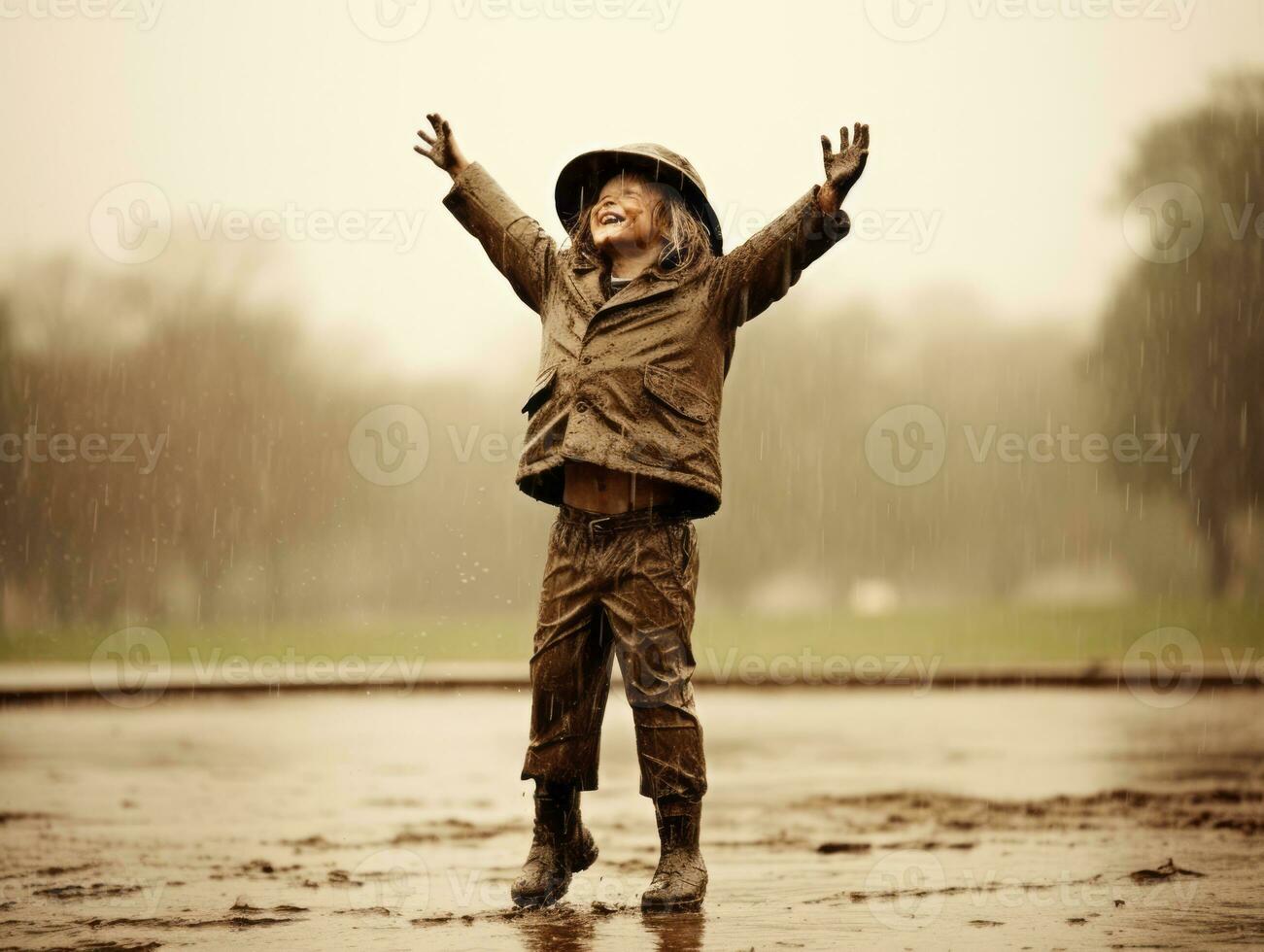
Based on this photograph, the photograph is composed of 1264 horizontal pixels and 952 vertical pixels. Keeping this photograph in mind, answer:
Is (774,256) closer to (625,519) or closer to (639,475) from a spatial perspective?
(639,475)

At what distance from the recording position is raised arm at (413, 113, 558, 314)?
4453 millimetres

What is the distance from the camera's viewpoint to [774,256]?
4160 mm

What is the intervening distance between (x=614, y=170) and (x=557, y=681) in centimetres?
144

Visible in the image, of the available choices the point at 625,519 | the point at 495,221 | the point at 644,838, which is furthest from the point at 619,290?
the point at 644,838

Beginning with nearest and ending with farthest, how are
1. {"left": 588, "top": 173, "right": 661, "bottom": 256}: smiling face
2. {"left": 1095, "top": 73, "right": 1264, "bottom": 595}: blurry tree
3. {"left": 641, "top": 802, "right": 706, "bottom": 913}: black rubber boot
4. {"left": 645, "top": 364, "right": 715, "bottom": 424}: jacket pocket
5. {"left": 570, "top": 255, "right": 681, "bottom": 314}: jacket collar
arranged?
{"left": 641, "top": 802, "right": 706, "bottom": 913}: black rubber boot < {"left": 645, "top": 364, "right": 715, "bottom": 424}: jacket pocket < {"left": 570, "top": 255, "right": 681, "bottom": 314}: jacket collar < {"left": 588, "top": 173, "right": 661, "bottom": 256}: smiling face < {"left": 1095, "top": 73, "right": 1264, "bottom": 595}: blurry tree

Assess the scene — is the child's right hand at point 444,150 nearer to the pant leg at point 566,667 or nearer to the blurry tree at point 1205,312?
the pant leg at point 566,667

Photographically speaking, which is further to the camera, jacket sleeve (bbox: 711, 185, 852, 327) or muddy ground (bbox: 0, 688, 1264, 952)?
jacket sleeve (bbox: 711, 185, 852, 327)

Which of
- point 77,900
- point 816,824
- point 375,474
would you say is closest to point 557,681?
point 77,900

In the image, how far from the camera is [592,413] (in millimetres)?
4086

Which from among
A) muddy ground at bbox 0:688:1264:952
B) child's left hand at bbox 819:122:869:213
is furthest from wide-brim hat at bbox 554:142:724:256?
muddy ground at bbox 0:688:1264:952

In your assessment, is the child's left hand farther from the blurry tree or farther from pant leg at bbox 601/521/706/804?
the blurry tree

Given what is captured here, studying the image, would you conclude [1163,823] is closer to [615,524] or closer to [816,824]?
[816,824]

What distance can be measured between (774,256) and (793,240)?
68mm

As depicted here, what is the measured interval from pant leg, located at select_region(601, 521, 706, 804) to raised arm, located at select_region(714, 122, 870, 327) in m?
0.69
